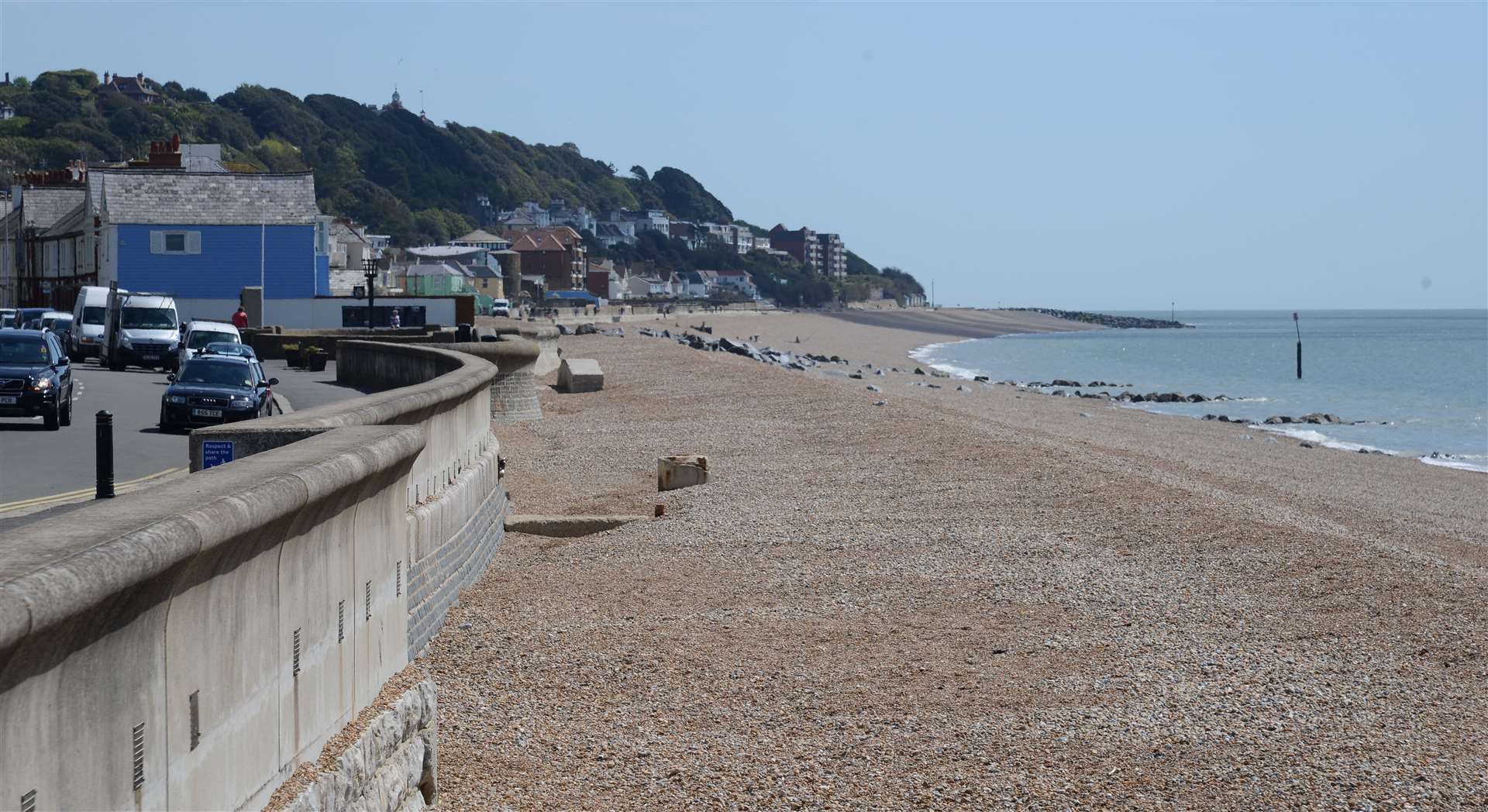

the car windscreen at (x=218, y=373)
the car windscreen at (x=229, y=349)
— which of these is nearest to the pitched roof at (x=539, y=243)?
the car windscreen at (x=229, y=349)

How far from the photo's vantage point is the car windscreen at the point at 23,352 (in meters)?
21.9

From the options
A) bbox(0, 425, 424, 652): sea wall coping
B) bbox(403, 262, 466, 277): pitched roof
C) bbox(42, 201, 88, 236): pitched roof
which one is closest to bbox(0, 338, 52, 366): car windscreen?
bbox(0, 425, 424, 652): sea wall coping

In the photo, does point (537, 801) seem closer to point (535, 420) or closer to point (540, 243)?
point (535, 420)

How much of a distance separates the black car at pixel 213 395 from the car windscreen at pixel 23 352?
202 cm

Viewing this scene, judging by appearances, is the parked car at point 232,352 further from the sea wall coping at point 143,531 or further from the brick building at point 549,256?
the brick building at point 549,256

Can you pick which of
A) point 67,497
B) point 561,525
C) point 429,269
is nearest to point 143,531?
point 67,497

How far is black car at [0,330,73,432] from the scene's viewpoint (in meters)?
20.8

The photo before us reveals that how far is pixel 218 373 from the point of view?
21.9m

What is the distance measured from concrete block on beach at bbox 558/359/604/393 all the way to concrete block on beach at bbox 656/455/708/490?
17397 mm

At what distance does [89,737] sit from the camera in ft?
12.3

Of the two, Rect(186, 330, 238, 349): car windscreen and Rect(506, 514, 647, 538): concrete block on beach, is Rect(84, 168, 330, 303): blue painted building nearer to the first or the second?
Rect(186, 330, 238, 349): car windscreen

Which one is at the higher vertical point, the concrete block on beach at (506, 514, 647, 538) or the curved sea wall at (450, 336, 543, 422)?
the curved sea wall at (450, 336, 543, 422)

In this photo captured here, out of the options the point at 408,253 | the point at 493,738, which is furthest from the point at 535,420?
the point at 408,253

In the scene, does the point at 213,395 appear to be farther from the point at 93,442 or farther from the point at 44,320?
the point at 44,320
